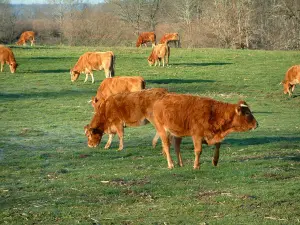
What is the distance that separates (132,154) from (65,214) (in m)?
5.32

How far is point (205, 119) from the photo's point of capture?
11492 millimetres

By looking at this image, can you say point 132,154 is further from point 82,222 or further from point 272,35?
point 272,35

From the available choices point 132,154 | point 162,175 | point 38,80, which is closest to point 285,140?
point 132,154

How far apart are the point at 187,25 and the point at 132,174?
5614cm

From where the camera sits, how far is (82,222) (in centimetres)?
820

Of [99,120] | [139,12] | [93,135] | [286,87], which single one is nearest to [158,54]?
[286,87]

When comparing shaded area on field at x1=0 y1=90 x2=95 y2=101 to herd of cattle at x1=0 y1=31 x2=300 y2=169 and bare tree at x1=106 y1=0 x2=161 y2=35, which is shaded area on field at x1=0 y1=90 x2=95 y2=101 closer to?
herd of cattle at x1=0 y1=31 x2=300 y2=169

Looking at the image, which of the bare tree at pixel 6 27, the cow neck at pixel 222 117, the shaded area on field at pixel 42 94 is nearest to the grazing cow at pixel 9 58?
the shaded area on field at pixel 42 94

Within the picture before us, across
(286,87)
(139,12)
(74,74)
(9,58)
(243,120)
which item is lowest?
(286,87)

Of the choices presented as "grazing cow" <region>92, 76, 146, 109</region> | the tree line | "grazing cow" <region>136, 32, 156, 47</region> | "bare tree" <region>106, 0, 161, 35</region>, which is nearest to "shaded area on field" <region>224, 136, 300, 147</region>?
"grazing cow" <region>92, 76, 146, 109</region>

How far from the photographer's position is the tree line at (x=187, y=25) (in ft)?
192

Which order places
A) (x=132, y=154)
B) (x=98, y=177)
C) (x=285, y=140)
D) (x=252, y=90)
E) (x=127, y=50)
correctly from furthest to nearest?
(x=127, y=50)
(x=252, y=90)
(x=285, y=140)
(x=132, y=154)
(x=98, y=177)

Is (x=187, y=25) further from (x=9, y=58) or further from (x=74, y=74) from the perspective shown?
(x=74, y=74)

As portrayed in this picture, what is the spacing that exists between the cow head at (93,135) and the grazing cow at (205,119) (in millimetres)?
2505
